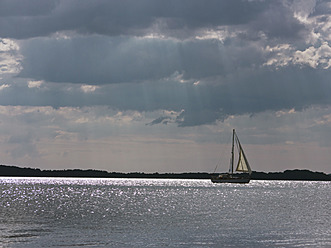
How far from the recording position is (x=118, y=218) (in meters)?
78.7

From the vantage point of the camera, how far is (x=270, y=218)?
81.6 metres

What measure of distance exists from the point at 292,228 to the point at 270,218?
15.3 m

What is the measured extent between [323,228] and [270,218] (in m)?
15.7

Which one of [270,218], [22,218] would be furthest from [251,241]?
[22,218]

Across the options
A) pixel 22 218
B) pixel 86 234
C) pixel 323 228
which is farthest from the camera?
pixel 22 218

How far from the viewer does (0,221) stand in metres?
71.2

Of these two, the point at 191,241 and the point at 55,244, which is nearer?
the point at 55,244

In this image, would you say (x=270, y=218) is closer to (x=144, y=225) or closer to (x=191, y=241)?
(x=144, y=225)

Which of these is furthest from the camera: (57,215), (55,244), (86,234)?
(57,215)

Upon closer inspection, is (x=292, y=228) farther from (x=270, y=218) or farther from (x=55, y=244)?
(x=55, y=244)

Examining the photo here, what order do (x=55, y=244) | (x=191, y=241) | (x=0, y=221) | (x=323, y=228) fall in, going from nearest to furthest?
(x=55, y=244) → (x=191, y=241) → (x=323, y=228) → (x=0, y=221)

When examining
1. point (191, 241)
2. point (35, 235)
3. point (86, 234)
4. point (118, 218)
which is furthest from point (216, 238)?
point (118, 218)

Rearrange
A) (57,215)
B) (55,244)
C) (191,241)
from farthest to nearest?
1. (57,215)
2. (191,241)
3. (55,244)

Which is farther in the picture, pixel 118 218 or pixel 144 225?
pixel 118 218
